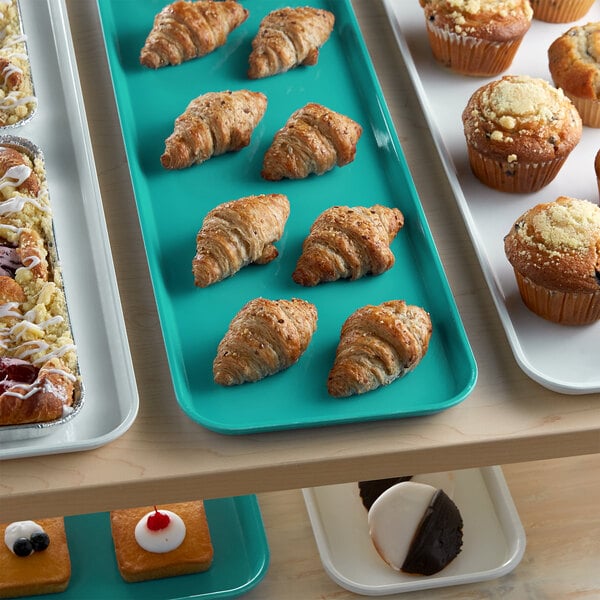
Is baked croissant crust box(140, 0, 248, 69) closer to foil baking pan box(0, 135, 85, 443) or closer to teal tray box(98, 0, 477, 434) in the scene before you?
teal tray box(98, 0, 477, 434)

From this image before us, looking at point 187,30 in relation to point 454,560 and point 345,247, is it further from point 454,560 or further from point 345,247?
point 454,560

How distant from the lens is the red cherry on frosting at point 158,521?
193 cm

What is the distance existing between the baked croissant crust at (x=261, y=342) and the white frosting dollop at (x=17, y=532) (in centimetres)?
63

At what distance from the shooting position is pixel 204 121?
1.78m

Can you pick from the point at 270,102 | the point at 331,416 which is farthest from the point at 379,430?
the point at 270,102

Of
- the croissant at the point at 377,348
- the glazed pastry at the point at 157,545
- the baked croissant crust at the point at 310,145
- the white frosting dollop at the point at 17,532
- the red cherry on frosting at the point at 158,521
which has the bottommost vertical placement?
the glazed pastry at the point at 157,545

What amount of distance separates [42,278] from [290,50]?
70 cm

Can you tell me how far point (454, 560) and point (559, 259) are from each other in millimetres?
718

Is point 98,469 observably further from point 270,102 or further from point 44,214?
point 270,102

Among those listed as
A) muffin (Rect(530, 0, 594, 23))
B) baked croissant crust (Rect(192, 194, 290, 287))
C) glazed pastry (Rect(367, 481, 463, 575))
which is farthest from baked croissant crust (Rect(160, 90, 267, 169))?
glazed pastry (Rect(367, 481, 463, 575))

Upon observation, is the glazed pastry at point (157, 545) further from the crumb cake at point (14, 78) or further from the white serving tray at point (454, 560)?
the crumb cake at point (14, 78)

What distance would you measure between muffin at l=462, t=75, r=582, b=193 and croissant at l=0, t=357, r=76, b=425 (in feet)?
2.61

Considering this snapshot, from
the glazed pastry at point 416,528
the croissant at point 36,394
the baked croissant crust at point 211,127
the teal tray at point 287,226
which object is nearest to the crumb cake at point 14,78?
the teal tray at point 287,226

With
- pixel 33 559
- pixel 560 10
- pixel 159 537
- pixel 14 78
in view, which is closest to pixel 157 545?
pixel 159 537
